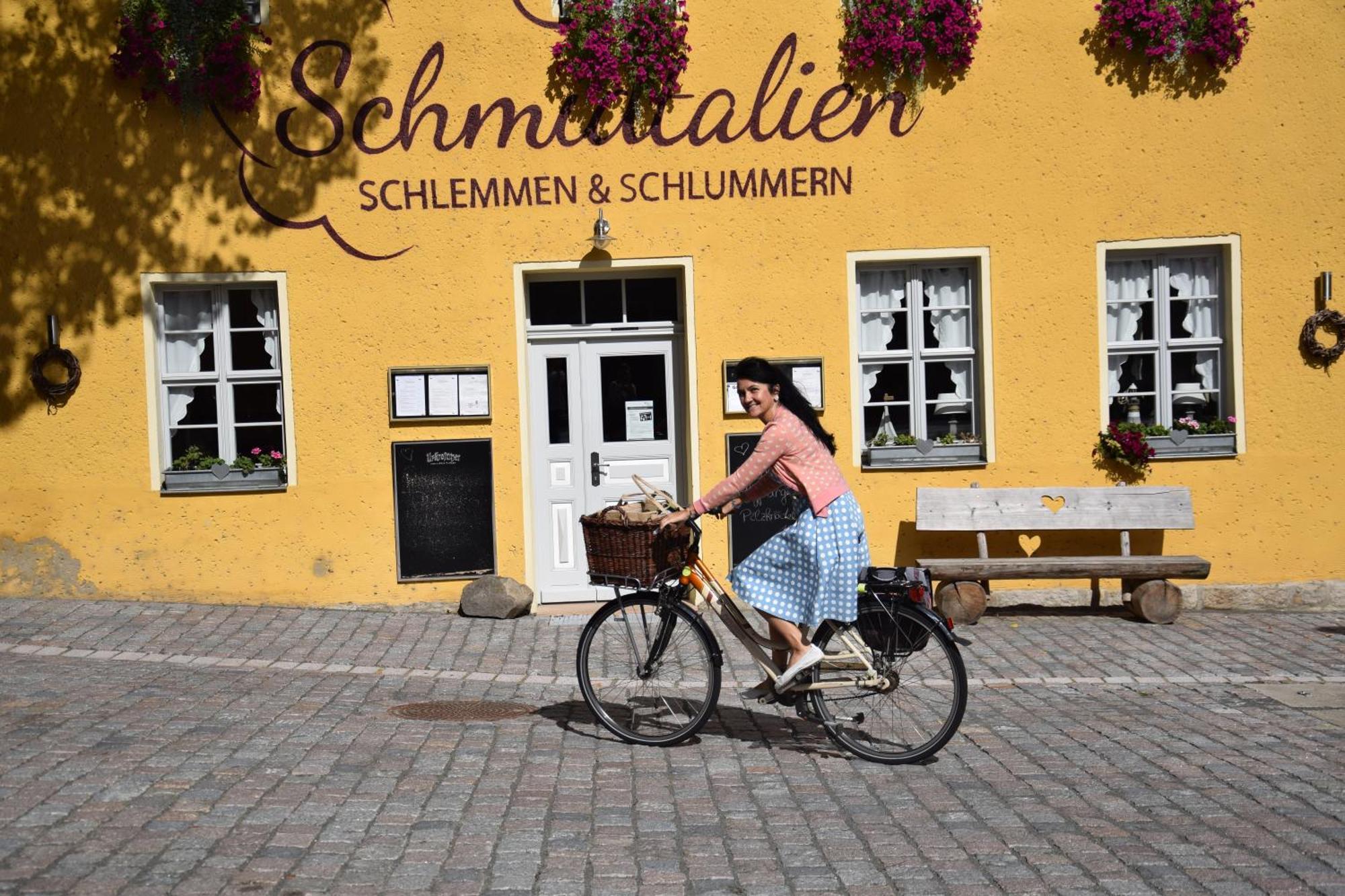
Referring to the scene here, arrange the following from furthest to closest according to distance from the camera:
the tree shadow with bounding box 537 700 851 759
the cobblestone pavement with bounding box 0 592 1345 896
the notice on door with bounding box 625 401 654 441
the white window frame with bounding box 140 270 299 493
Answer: the notice on door with bounding box 625 401 654 441 < the white window frame with bounding box 140 270 299 493 < the tree shadow with bounding box 537 700 851 759 < the cobblestone pavement with bounding box 0 592 1345 896

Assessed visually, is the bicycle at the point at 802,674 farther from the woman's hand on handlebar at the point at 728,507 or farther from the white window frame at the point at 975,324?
the white window frame at the point at 975,324

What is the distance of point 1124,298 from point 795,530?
6.09 meters

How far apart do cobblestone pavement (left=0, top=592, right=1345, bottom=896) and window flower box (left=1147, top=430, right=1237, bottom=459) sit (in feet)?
7.10

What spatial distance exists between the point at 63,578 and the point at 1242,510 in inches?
370

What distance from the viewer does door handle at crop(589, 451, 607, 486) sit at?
1143cm

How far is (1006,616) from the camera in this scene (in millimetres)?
10898

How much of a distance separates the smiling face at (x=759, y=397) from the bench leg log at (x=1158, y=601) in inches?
205

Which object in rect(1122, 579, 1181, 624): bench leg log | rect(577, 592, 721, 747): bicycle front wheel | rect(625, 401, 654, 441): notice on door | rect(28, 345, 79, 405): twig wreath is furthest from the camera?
rect(625, 401, 654, 441): notice on door

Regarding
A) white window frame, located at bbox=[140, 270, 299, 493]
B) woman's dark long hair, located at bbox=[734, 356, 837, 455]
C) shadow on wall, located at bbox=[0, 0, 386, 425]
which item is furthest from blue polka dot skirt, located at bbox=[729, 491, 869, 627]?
shadow on wall, located at bbox=[0, 0, 386, 425]

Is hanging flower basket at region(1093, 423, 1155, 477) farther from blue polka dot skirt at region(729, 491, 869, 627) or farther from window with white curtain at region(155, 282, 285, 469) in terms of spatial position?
window with white curtain at region(155, 282, 285, 469)

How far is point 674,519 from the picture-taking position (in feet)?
20.7

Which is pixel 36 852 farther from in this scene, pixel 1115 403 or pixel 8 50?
pixel 1115 403

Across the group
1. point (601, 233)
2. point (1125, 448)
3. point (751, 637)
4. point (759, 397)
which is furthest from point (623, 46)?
point (751, 637)

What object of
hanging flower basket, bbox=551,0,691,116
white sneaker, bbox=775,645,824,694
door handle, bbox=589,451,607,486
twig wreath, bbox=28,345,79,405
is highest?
hanging flower basket, bbox=551,0,691,116
